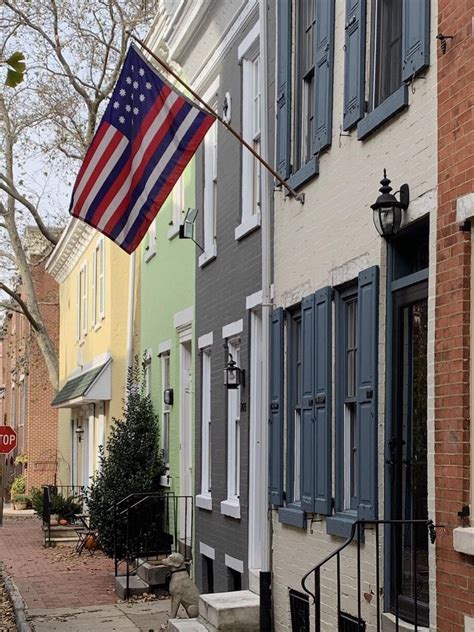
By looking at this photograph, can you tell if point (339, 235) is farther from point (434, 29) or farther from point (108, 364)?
point (108, 364)

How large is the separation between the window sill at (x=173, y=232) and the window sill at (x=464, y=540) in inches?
421

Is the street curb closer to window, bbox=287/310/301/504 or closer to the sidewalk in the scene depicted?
the sidewalk

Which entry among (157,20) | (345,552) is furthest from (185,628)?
(157,20)

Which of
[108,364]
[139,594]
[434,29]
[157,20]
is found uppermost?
[157,20]

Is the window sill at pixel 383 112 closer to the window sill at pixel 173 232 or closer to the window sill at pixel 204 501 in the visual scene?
the window sill at pixel 204 501

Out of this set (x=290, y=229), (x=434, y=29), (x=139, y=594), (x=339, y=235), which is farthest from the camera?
(x=139, y=594)

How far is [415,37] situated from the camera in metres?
8.00

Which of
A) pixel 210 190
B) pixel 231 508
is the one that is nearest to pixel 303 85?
pixel 210 190

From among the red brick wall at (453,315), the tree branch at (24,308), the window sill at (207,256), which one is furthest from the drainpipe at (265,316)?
the tree branch at (24,308)

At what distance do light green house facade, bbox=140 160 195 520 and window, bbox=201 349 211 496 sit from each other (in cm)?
70

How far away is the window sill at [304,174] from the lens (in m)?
10.2

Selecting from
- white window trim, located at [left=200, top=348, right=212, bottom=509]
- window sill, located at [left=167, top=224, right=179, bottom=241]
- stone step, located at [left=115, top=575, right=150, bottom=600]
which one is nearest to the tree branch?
window sill, located at [left=167, top=224, right=179, bottom=241]

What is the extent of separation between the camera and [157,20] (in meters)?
18.1

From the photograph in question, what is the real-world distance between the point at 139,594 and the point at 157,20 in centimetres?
859
